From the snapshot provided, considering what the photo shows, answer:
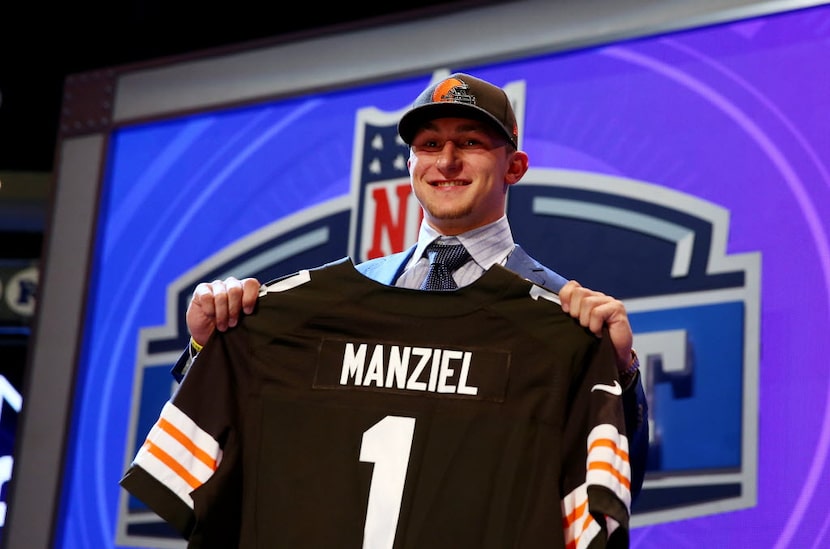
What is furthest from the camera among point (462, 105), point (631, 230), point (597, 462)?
point (631, 230)

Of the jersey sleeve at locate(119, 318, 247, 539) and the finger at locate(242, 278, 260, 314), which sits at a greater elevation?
the finger at locate(242, 278, 260, 314)

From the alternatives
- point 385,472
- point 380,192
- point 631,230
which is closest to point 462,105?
point 385,472

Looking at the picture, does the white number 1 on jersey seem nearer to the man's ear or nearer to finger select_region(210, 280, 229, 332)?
finger select_region(210, 280, 229, 332)

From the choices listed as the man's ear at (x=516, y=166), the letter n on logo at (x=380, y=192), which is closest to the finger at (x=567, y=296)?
the man's ear at (x=516, y=166)

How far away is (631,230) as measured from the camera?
269 cm

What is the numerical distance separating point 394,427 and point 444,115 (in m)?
0.54

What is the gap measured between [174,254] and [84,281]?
0.33 m

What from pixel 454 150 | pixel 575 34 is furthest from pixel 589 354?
pixel 575 34

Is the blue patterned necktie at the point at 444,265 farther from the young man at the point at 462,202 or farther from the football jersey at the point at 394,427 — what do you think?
the football jersey at the point at 394,427

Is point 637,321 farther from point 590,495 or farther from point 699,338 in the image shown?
point 590,495

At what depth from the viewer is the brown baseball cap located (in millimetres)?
1826

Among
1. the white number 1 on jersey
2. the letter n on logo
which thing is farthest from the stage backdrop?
the white number 1 on jersey

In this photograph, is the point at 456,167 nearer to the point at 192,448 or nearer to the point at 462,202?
the point at 462,202

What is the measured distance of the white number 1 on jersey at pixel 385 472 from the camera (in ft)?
5.16
